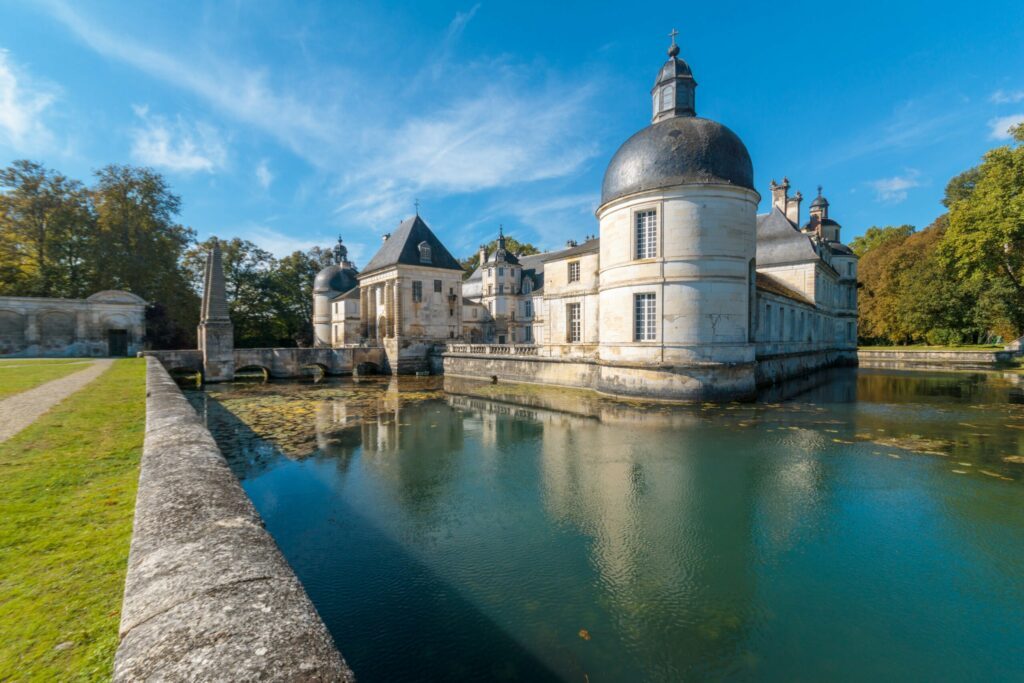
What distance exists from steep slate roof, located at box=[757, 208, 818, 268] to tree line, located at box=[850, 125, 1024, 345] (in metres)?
7.14

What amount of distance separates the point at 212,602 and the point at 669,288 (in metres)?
14.8

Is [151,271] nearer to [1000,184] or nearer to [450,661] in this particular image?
[450,661]

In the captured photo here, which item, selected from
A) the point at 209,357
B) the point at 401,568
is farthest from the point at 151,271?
the point at 401,568

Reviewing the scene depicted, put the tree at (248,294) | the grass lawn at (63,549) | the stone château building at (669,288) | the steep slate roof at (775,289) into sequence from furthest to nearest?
the tree at (248,294), the steep slate roof at (775,289), the stone château building at (669,288), the grass lawn at (63,549)

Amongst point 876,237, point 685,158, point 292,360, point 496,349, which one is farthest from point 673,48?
point 876,237

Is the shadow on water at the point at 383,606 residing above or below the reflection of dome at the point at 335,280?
below

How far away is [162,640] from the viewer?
5.08 ft

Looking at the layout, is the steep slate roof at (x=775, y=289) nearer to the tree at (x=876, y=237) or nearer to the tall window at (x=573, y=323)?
the tall window at (x=573, y=323)

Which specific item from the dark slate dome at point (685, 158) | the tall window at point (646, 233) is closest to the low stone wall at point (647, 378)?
the tall window at point (646, 233)

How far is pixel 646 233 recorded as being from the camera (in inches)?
609

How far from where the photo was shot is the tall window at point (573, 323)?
863 inches

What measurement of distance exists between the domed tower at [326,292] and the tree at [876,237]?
2069 inches

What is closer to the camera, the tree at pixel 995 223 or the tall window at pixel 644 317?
the tall window at pixel 644 317

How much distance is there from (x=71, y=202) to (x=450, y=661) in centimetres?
3961
